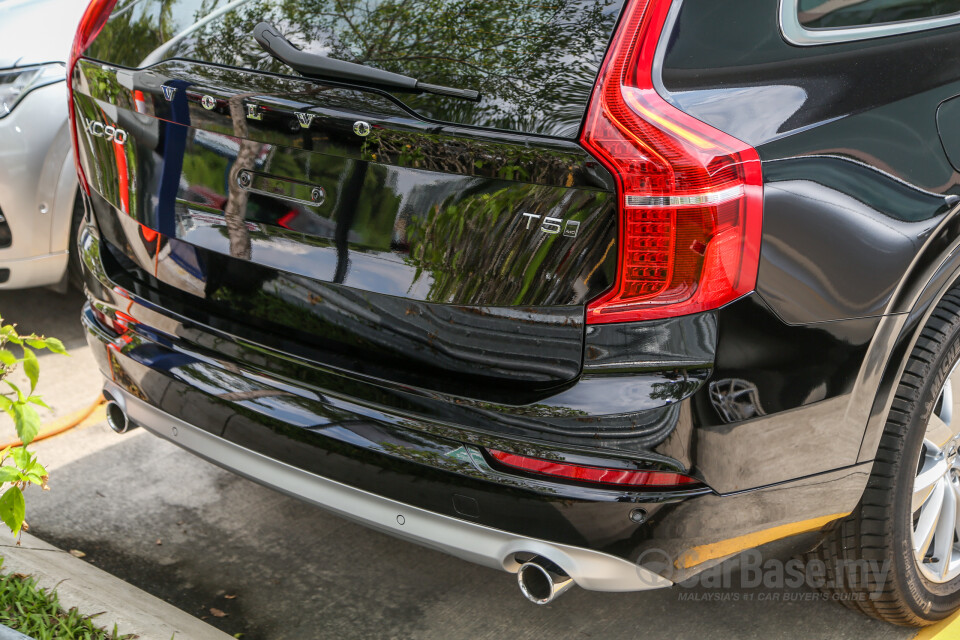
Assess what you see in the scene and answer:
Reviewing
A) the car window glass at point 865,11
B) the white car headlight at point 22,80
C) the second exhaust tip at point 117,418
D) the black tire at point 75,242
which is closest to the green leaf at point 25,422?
the second exhaust tip at point 117,418

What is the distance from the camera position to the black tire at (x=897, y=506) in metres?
2.12

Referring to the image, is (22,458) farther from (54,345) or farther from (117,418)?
(117,418)

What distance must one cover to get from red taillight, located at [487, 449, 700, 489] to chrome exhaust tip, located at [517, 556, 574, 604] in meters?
0.19

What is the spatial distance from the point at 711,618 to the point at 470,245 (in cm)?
136

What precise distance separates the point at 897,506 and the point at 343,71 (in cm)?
155

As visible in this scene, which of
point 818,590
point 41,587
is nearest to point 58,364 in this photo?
point 41,587

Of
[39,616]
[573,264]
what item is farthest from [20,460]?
[573,264]

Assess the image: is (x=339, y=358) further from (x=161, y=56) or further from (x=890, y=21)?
(x=890, y=21)

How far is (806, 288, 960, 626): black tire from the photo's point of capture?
2.12m

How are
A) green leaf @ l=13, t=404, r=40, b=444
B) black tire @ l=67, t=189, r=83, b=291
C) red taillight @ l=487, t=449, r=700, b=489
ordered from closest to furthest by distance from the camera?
red taillight @ l=487, t=449, r=700, b=489 < green leaf @ l=13, t=404, r=40, b=444 < black tire @ l=67, t=189, r=83, b=291

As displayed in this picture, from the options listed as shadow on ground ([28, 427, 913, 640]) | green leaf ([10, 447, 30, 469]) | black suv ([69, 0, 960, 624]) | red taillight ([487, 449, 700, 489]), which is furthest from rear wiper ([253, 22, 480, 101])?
shadow on ground ([28, 427, 913, 640])

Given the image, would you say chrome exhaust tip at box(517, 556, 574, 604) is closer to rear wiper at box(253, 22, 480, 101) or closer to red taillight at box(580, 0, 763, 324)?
red taillight at box(580, 0, 763, 324)

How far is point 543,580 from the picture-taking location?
191cm

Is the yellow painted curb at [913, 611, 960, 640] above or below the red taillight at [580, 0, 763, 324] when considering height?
below
